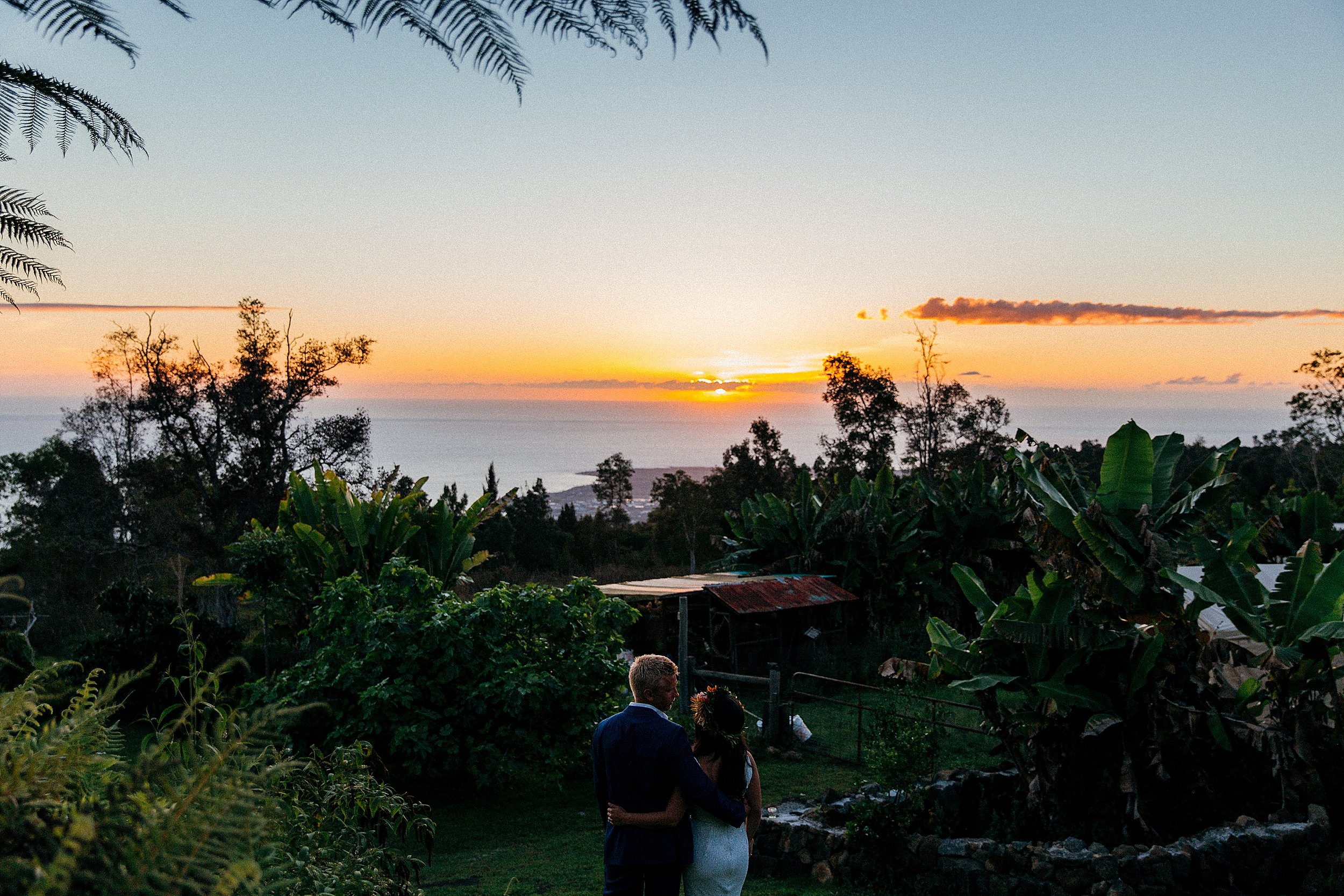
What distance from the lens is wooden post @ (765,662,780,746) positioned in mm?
11750

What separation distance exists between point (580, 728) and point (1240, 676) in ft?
25.6

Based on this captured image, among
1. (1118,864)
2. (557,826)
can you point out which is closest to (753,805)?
(1118,864)

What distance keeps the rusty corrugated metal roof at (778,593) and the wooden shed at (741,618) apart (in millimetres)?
19

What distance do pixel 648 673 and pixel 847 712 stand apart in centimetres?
1094

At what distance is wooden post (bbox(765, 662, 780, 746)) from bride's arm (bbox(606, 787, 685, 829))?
307 inches

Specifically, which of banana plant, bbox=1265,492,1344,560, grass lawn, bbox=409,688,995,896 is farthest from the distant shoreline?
grass lawn, bbox=409,688,995,896

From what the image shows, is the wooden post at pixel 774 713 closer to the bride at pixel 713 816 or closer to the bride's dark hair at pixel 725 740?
the bride at pixel 713 816

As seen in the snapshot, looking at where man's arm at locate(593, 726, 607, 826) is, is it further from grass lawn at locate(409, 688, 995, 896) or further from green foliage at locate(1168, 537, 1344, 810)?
green foliage at locate(1168, 537, 1344, 810)

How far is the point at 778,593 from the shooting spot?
17.3 metres

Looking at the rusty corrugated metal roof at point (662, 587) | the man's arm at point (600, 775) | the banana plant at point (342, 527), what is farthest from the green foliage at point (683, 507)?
the man's arm at point (600, 775)

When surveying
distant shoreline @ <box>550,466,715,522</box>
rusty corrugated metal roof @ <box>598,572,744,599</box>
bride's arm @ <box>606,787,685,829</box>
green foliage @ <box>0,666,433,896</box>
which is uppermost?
green foliage @ <box>0,666,433,896</box>

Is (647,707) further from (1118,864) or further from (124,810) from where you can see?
(1118,864)

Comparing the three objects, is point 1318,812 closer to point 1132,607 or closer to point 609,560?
point 1132,607

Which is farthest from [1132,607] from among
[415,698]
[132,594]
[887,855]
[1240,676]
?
[132,594]
